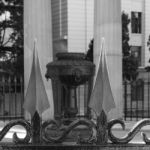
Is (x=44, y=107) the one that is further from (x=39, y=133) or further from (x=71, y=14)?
(x=71, y=14)

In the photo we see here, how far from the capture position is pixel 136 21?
41438 millimetres

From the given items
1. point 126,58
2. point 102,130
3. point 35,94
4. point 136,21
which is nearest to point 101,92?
point 102,130

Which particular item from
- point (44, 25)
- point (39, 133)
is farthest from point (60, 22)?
point (39, 133)

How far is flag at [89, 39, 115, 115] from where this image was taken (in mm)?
9633

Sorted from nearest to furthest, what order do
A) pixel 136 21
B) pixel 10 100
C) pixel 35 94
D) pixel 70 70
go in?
pixel 35 94 < pixel 70 70 < pixel 10 100 < pixel 136 21

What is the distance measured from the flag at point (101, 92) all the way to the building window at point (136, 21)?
32.2 metres

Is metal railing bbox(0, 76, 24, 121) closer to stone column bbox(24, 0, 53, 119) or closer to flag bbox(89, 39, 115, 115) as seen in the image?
stone column bbox(24, 0, 53, 119)

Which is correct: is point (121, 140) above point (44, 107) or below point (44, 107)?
below

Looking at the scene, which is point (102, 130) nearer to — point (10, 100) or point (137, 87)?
point (137, 87)

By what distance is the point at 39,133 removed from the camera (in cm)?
1008

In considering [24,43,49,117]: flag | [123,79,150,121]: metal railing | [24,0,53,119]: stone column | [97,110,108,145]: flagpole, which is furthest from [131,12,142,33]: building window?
[24,43,49,117]: flag

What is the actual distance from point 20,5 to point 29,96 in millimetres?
23910

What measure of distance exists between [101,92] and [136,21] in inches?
1281

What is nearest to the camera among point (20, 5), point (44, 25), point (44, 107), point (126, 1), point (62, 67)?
point (44, 107)
